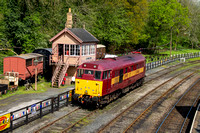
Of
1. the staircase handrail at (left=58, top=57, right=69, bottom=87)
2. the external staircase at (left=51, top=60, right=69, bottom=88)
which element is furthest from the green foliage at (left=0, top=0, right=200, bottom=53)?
the staircase handrail at (left=58, top=57, right=69, bottom=87)

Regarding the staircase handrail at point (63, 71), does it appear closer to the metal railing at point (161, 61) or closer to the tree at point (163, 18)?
the metal railing at point (161, 61)

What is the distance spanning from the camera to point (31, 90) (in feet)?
84.6

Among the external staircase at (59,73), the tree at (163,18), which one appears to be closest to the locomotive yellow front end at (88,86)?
the external staircase at (59,73)

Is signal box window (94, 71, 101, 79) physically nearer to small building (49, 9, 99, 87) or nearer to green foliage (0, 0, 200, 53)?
small building (49, 9, 99, 87)

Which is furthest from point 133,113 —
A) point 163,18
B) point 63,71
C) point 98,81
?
point 163,18

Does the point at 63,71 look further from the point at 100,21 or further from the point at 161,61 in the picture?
the point at 161,61

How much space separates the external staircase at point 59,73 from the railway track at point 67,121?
9.16 metres

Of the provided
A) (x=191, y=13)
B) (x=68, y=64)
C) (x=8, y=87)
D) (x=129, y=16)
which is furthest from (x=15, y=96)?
(x=191, y=13)

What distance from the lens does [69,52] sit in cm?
2930

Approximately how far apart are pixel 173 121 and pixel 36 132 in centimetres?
990

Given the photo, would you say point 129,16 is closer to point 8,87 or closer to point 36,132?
point 8,87

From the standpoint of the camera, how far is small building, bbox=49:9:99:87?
28578 millimetres

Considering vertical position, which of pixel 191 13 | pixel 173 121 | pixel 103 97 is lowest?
pixel 173 121

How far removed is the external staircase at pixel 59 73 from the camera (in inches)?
1092
